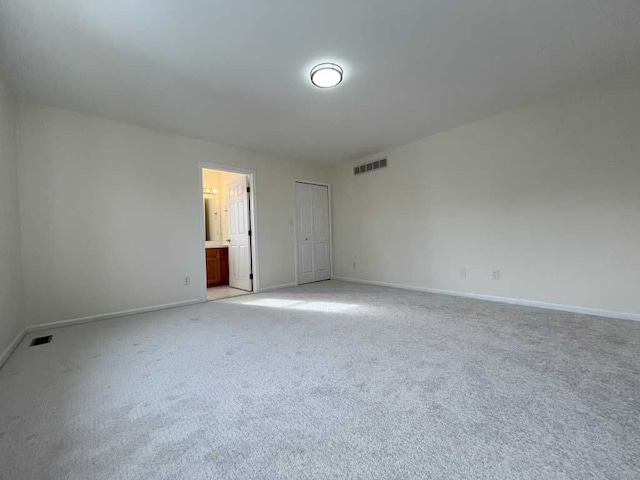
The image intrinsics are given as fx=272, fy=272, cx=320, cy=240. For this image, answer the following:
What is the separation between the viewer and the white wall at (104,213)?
3.09 meters

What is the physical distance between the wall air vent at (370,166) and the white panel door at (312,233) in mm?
883

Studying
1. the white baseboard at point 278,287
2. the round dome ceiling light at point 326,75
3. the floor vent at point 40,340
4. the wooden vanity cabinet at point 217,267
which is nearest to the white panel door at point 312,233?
the white baseboard at point 278,287

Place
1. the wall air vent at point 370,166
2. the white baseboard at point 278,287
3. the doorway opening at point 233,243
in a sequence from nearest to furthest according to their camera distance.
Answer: the doorway opening at point 233,243
the white baseboard at point 278,287
the wall air vent at point 370,166

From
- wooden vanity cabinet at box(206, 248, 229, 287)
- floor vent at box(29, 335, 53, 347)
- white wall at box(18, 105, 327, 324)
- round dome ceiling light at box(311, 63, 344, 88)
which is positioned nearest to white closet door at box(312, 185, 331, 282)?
wooden vanity cabinet at box(206, 248, 229, 287)

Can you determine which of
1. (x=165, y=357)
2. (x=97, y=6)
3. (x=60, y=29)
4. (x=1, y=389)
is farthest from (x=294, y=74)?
(x=1, y=389)

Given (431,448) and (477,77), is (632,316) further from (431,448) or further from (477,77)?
(431,448)

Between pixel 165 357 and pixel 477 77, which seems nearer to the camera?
pixel 165 357

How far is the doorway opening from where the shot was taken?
5.03 meters

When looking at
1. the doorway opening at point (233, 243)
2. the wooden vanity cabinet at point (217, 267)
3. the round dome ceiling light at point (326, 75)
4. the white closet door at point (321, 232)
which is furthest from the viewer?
the white closet door at point (321, 232)

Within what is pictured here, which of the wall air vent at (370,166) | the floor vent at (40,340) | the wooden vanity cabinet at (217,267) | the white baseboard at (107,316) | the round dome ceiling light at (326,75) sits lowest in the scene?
the floor vent at (40,340)

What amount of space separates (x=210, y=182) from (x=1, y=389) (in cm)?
546

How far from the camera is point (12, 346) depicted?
2.53 meters

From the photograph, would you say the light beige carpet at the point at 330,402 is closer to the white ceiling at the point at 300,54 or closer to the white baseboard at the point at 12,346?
the white baseboard at the point at 12,346

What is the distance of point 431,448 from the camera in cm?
126
